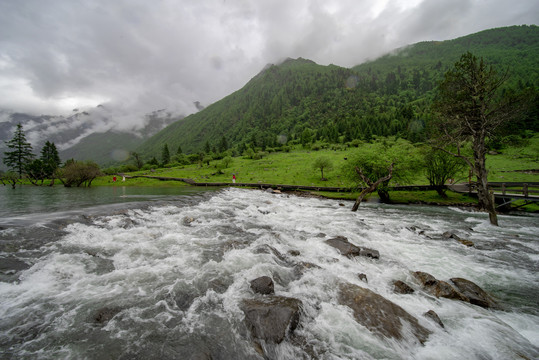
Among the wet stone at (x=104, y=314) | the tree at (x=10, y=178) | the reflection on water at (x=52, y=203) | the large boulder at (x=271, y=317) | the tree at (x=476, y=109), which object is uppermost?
the tree at (x=476, y=109)

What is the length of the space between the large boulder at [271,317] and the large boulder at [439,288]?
556cm

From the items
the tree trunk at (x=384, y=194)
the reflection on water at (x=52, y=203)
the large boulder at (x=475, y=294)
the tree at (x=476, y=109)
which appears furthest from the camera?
the tree trunk at (x=384, y=194)

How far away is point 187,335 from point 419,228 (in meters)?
18.3

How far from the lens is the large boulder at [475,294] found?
7.65 m

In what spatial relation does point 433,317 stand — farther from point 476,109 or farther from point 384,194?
point 384,194

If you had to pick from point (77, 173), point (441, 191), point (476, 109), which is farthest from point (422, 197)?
point (77, 173)

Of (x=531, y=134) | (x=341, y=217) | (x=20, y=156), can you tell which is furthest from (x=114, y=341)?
(x=20, y=156)

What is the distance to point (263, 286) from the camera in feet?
26.2

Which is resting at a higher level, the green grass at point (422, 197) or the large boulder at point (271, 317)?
the large boulder at point (271, 317)

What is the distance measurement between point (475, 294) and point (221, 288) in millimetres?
9777

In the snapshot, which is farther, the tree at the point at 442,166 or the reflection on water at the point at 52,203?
the tree at the point at 442,166

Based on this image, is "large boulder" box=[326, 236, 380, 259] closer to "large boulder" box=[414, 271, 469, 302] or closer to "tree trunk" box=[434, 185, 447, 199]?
"large boulder" box=[414, 271, 469, 302]

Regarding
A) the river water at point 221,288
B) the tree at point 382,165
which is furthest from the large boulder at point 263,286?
the tree at point 382,165

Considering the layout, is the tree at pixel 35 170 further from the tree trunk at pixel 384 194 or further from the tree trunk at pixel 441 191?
the tree trunk at pixel 441 191
